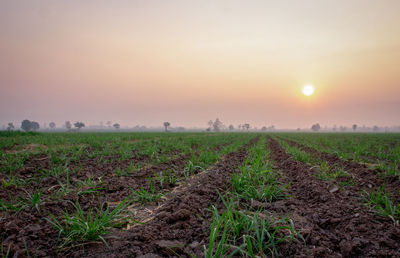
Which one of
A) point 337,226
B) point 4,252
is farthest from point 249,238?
point 4,252

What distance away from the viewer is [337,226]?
268 centimetres

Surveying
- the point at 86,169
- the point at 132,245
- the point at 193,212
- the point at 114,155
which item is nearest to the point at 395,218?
the point at 193,212

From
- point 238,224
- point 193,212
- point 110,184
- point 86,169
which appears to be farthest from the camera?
point 86,169

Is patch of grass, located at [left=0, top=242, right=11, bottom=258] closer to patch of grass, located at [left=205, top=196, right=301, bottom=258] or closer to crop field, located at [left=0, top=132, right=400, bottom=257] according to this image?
crop field, located at [left=0, top=132, right=400, bottom=257]

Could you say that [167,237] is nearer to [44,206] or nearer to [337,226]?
[44,206]

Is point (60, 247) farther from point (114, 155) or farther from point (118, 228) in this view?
point (114, 155)

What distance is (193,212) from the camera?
3010 millimetres

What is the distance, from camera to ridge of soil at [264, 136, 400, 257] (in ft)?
6.90

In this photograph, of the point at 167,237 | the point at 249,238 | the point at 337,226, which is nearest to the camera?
the point at 249,238

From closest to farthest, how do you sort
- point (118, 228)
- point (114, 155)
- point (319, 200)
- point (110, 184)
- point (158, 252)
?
1. point (158, 252)
2. point (118, 228)
3. point (319, 200)
4. point (110, 184)
5. point (114, 155)

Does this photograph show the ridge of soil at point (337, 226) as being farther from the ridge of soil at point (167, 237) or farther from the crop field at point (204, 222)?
the ridge of soil at point (167, 237)

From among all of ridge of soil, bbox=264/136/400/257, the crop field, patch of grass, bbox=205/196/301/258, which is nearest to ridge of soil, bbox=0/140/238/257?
the crop field

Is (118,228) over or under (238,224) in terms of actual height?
under

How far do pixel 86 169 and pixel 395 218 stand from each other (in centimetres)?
682
